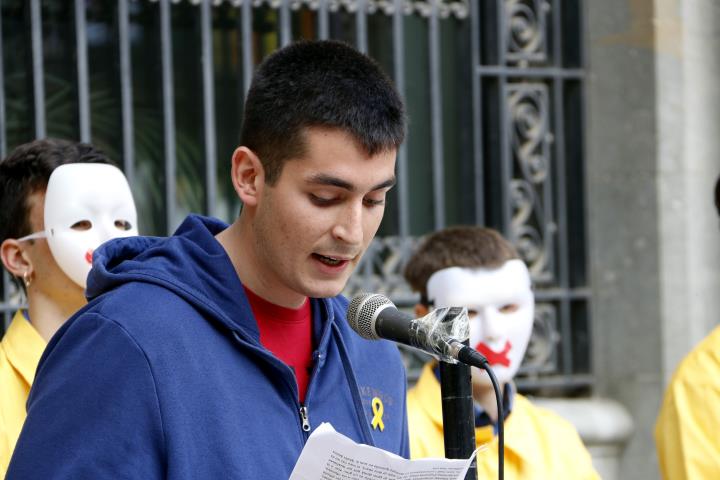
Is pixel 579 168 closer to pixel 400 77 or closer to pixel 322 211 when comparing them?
pixel 400 77

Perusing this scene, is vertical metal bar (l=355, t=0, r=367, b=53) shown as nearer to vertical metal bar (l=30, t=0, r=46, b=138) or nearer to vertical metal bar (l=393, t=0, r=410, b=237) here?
vertical metal bar (l=393, t=0, r=410, b=237)

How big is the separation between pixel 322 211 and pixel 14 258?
1.64 meters

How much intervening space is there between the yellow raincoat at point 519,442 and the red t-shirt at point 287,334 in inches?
58.1

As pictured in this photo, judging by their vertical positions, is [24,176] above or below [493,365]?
above

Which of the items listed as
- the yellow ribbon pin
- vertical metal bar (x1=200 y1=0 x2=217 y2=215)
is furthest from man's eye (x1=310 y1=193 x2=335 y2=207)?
vertical metal bar (x1=200 y1=0 x2=217 y2=215)

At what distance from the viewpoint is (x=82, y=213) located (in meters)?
3.74

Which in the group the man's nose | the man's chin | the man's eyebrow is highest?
the man's eyebrow

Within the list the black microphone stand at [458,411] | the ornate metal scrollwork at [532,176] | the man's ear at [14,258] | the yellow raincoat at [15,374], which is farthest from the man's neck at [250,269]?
the ornate metal scrollwork at [532,176]

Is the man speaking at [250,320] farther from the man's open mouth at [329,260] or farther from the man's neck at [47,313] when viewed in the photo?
the man's neck at [47,313]

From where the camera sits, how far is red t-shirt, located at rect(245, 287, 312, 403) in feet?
8.51

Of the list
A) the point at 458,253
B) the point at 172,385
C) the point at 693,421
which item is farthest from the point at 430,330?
the point at 693,421

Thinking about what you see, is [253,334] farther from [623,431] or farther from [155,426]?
[623,431]

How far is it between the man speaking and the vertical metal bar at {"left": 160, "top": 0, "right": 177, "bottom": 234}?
9.01 ft

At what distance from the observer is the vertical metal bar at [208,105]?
5.46 meters
